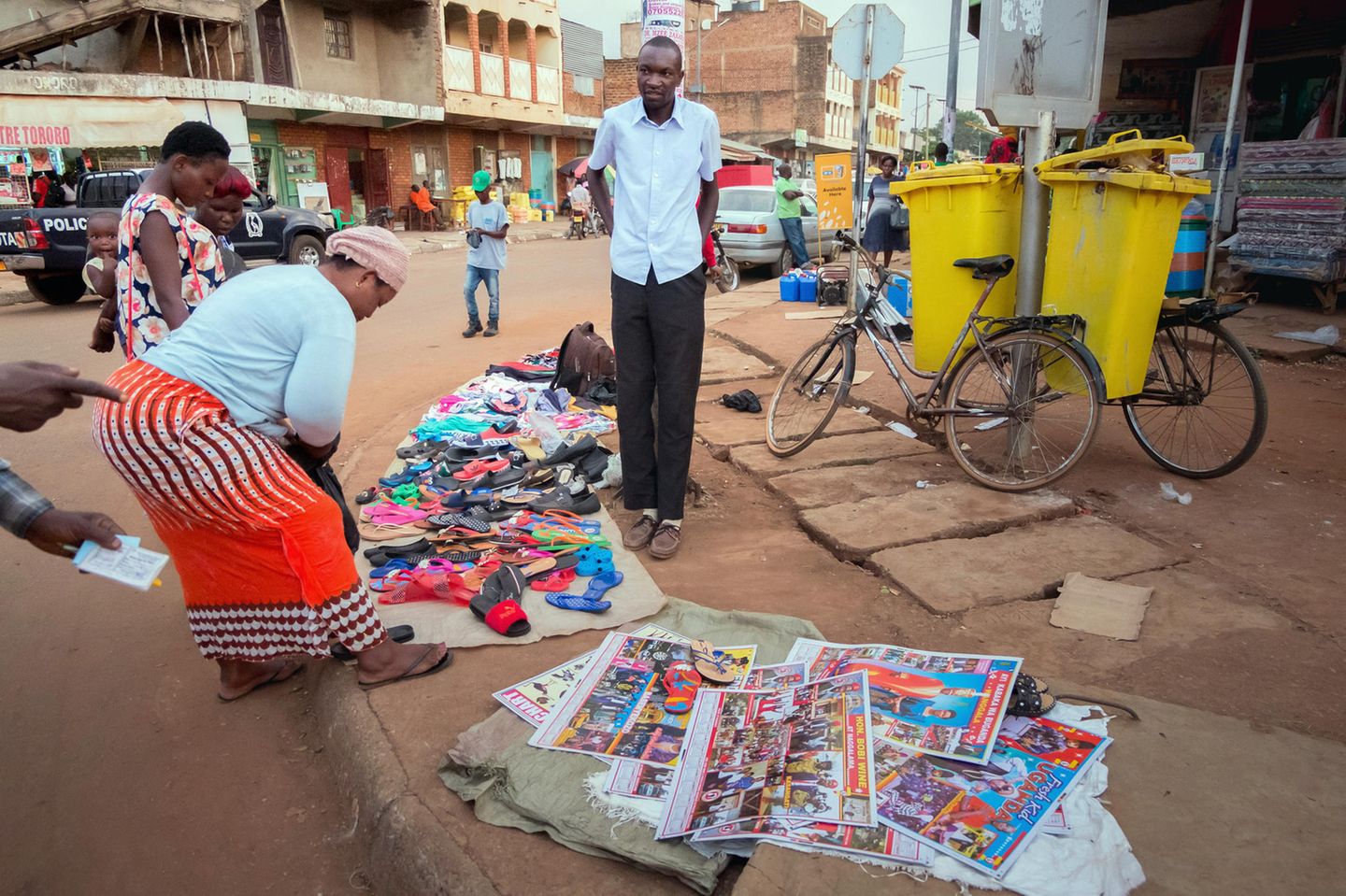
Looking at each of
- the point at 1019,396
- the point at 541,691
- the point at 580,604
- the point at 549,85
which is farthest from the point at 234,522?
the point at 549,85

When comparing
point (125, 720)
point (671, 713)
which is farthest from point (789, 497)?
point (125, 720)

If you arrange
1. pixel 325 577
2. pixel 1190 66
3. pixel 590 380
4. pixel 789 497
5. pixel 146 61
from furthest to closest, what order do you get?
1. pixel 146 61
2. pixel 1190 66
3. pixel 590 380
4. pixel 789 497
5. pixel 325 577

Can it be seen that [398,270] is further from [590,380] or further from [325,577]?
[590,380]

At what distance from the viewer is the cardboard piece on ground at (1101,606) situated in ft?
9.42

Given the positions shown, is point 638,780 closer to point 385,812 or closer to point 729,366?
point 385,812

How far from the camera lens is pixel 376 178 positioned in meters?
26.1

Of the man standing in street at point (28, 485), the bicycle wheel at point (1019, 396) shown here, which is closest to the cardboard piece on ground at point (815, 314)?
the bicycle wheel at point (1019, 396)

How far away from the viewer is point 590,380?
20.0 ft

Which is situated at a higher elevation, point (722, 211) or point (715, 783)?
point (722, 211)

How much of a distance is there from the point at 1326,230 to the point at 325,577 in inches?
345

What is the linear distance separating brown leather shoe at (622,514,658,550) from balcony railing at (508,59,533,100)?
2896cm

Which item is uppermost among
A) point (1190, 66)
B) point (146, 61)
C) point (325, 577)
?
point (146, 61)

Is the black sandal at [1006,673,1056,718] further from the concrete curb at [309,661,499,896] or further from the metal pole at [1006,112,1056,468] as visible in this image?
the metal pole at [1006,112,1056,468]

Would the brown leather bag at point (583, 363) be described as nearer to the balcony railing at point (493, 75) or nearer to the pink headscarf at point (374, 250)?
the pink headscarf at point (374, 250)
